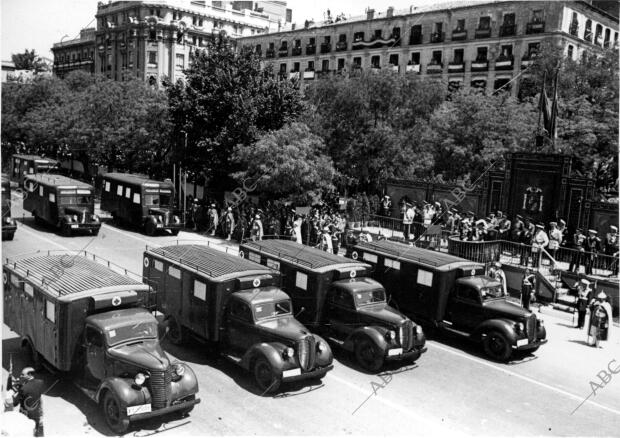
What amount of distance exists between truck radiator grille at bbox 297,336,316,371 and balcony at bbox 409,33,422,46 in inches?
1932

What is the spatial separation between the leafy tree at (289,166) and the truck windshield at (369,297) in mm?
13181

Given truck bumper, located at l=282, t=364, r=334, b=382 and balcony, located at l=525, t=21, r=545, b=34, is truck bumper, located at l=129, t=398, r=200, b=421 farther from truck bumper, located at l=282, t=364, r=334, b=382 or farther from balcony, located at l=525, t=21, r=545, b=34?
balcony, located at l=525, t=21, r=545, b=34

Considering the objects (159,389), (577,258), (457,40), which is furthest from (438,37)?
(159,389)

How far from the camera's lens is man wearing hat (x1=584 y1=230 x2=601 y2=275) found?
21781mm

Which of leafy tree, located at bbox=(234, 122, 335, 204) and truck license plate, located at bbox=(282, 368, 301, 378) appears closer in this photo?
truck license plate, located at bbox=(282, 368, 301, 378)

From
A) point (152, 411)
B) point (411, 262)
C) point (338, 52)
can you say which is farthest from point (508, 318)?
point (338, 52)

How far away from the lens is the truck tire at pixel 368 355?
45.8ft

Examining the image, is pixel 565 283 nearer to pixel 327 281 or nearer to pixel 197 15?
pixel 327 281

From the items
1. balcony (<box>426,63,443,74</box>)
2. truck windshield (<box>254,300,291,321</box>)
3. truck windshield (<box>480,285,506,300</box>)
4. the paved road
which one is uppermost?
balcony (<box>426,63,443,74</box>)

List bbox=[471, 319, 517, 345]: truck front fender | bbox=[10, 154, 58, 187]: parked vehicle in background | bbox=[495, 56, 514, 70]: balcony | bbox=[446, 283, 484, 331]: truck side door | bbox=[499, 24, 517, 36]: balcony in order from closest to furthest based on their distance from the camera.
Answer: bbox=[471, 319, 517, 345]: truck front fender < bbox=[446, 283, 484, 331]: truck side door < bbox=[10, 154, 58, 187]: parked vehicle in background < bbox=[499, 24, 517, 36]: balcony < bbox=[495, 56, 514, 70]: balcony

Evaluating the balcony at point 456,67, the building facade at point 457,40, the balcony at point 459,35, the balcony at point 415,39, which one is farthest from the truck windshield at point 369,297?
the balcony at point 415,39

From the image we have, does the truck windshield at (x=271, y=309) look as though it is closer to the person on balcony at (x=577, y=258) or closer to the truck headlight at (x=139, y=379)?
the truck headlight at (x=139, y=379)

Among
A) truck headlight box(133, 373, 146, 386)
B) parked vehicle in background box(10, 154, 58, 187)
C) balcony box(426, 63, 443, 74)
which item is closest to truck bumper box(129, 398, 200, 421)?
truck headlight box(133, 373, 146, 386)

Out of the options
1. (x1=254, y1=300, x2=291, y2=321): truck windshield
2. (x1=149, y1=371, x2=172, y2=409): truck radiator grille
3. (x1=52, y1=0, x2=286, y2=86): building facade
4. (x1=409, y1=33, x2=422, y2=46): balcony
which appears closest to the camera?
(x1=149, y1=371, x2=172, y2=409): truck radiator grille
